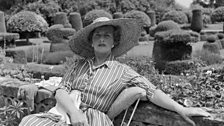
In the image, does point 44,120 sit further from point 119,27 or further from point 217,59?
point 217,59

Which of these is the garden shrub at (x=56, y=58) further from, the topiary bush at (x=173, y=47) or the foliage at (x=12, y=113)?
the foliage at (x=12, y=113)

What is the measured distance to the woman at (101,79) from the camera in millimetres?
2635

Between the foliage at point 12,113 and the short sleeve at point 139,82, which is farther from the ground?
the short sleeve at point 139,82

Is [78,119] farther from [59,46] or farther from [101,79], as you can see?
[59,46]

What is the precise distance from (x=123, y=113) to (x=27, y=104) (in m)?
1.13

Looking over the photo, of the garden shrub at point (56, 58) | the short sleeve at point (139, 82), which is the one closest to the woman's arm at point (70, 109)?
the short sleeve at point (139, 82)

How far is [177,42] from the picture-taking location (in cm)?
1003

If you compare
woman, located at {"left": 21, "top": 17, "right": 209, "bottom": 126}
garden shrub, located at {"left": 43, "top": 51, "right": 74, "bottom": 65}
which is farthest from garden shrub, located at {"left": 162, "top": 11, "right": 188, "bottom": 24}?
woman, located at {"left": 21, "top": 17, "right": 209, "bottom": 126}

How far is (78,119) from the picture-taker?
2590 mm

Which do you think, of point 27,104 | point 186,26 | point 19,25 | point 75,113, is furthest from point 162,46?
point 186,26

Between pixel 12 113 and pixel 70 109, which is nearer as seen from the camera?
pixel 70 109

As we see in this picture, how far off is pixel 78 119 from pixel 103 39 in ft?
2.32

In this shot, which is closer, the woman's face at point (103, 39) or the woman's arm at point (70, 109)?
the woman's arm at point (70, 109)

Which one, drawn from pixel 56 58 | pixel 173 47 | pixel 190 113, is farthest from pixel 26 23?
pixel 190 113
